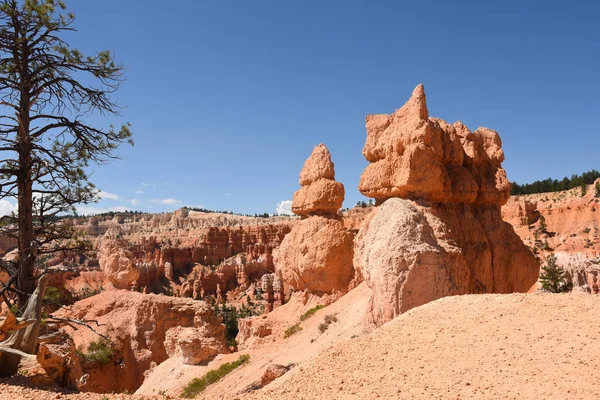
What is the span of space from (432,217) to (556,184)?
9172 cm

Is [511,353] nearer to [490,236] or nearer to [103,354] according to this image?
[490,236]

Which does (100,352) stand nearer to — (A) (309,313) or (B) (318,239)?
(A) (309,313)

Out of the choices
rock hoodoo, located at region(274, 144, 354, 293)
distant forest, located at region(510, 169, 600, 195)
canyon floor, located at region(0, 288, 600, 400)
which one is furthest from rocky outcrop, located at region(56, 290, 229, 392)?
distant forest, located at region(510, 169, 600, 195)

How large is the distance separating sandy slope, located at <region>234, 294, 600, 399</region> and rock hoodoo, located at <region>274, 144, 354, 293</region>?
914 centimetres

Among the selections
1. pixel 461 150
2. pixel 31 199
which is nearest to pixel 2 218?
pixel 31 199

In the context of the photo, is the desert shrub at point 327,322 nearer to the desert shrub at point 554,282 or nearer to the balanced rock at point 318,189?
the balanced rock at point 318,189

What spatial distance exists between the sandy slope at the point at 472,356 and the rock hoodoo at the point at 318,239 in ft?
30.0

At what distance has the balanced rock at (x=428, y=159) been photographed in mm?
13539

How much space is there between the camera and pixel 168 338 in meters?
16.6

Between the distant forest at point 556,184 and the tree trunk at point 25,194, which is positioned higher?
the distant forest at point 556,184

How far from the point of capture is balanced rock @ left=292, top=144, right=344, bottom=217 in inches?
709

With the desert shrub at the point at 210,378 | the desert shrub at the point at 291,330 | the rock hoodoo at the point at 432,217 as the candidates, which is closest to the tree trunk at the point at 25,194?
the rock hoodoo at the point at 432,217

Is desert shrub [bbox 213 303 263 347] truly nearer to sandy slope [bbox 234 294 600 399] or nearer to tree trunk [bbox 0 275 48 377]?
tree trunk [bbox 0 275 48 377]

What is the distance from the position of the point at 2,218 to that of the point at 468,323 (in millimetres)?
7221
